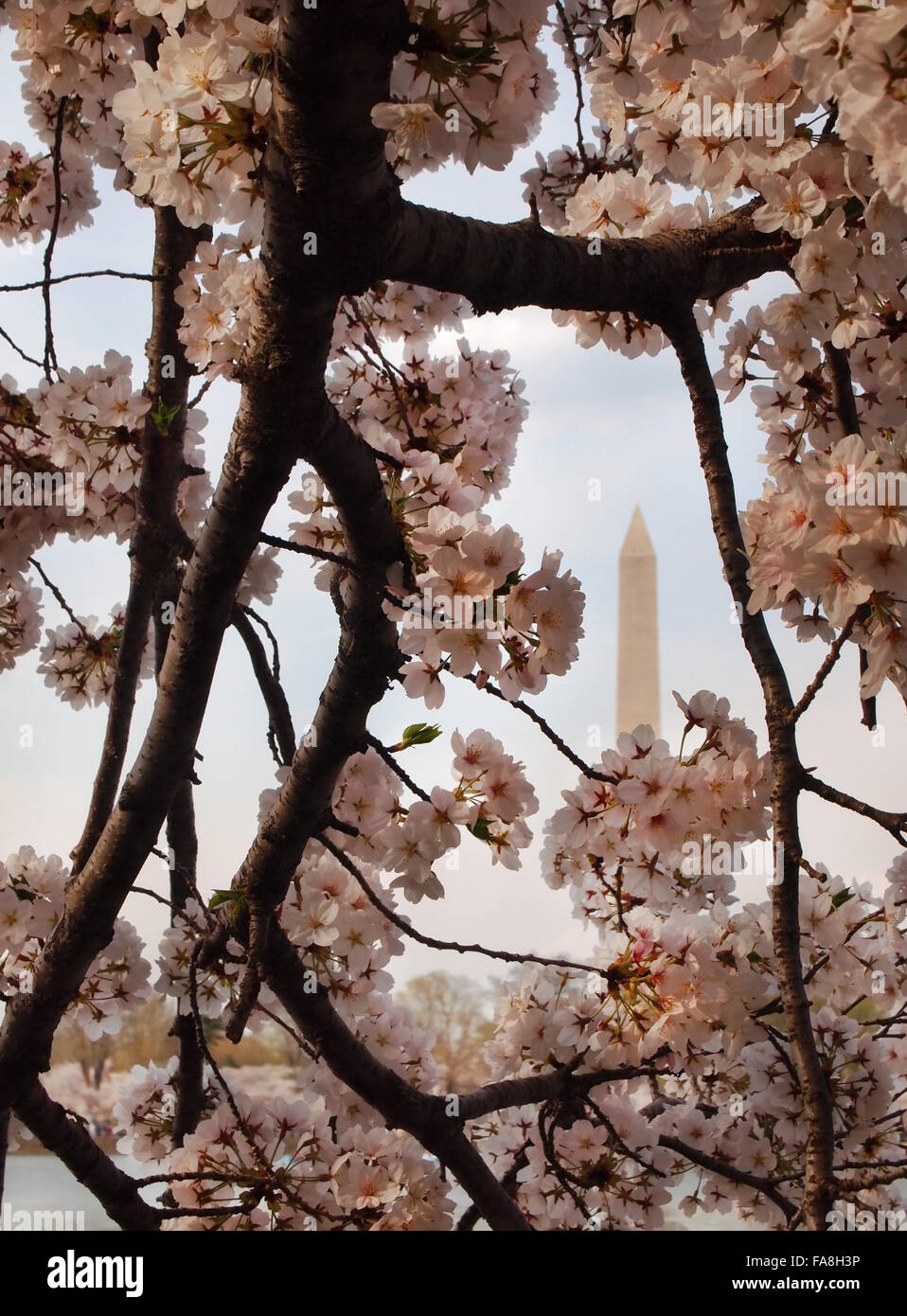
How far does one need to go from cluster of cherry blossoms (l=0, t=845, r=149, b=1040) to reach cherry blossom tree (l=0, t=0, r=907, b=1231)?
11 millimetres

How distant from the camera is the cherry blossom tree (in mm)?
945

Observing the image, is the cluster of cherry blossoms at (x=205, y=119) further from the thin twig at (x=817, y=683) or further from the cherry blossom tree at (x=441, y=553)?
the thin twig at (x=817, y=683)

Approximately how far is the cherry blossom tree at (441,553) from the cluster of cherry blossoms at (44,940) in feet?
0.04

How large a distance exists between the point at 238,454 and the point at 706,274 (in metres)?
0.67

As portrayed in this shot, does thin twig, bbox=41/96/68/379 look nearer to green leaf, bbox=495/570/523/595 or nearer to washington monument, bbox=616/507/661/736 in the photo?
green leaf, bbox=495/570/523/595

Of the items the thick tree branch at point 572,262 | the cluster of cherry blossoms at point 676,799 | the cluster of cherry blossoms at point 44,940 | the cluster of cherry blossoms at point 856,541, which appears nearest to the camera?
the cluster of cherry blossoms at point 856,541

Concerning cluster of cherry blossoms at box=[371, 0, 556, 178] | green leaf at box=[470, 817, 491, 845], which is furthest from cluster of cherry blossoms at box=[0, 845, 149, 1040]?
cluster of cherry blossoms at box=[371, 0, 556, 178]

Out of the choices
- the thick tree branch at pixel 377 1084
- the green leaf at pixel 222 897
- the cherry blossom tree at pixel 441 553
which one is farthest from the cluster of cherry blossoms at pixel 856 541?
the thick tree branch at pixel 377 1084

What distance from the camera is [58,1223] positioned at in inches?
70.9

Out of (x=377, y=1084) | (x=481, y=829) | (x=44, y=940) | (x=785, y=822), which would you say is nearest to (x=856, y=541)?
(x=785, y=822)

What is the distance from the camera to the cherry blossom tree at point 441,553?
37.2 inches

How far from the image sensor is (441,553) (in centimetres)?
110
